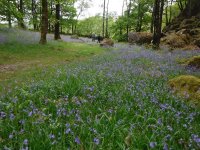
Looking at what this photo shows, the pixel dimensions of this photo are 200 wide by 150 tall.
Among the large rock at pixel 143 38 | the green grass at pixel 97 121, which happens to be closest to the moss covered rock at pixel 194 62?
the green grass at pixel 97 121

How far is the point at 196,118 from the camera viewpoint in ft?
18.6

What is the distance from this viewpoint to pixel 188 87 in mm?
7531

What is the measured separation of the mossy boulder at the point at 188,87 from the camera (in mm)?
6963

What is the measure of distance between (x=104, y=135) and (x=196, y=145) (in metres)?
1.63

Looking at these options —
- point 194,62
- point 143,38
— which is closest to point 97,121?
point 194,62

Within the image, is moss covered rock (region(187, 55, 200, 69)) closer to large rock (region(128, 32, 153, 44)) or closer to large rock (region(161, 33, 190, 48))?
large rock (region(161, 33, 190, 48))

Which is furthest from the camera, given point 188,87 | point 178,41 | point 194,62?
point 178,41

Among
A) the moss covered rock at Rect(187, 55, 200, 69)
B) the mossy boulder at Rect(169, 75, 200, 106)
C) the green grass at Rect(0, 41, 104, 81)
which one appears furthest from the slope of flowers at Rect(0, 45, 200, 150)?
the green grass at Rect(0, 41, 104, 81)

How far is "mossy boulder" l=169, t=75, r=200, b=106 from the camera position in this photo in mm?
6963

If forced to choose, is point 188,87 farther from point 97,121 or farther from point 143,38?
point 143,38

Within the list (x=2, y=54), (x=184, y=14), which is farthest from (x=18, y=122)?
(x=184, y=14)

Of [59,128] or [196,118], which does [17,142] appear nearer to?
[59,128]

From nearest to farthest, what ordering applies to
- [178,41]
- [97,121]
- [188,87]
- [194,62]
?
[97,121] < [188,87] < [194,62] < [178,41]

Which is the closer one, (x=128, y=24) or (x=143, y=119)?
(x=143, y=119)
